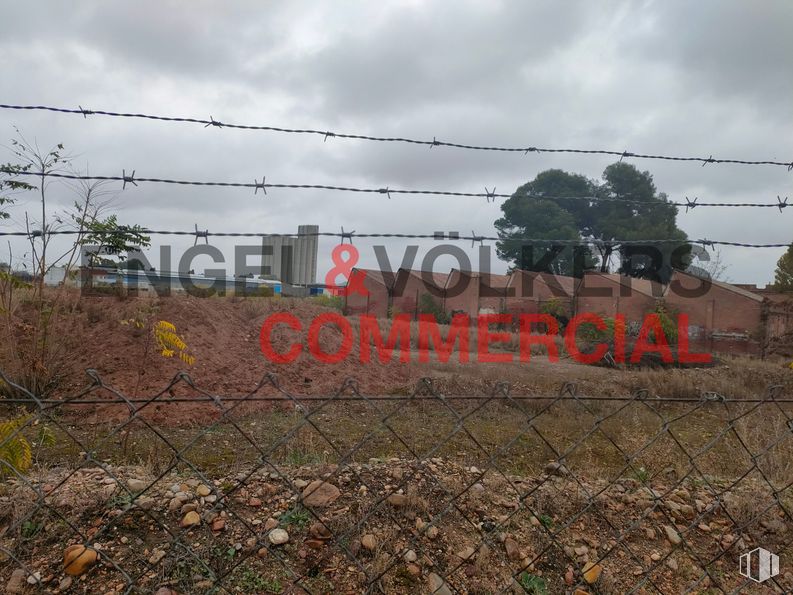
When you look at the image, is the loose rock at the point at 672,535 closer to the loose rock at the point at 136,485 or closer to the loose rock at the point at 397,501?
the loose rock at the point at 397,501

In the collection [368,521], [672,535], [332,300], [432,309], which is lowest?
[432,309]

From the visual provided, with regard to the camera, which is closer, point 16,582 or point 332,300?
point 16,582

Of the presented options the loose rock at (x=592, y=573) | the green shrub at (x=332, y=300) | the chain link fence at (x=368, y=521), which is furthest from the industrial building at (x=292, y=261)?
the green shrub at (x=332, y=300)

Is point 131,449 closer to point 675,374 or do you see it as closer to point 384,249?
point 384,249

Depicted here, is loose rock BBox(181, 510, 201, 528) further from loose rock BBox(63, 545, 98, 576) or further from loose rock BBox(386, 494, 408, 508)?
loose rock BBox(386, 494, 408, 508)

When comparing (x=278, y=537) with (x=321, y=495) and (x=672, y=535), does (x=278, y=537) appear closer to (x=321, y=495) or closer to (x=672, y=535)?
(x=321, y=495)

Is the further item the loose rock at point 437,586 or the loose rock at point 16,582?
the loose rock at point 437,586

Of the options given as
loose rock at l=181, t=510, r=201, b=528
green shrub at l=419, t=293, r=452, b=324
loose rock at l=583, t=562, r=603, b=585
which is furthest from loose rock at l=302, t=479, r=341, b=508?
green shrub at l=419, t=293, r=452, b=324

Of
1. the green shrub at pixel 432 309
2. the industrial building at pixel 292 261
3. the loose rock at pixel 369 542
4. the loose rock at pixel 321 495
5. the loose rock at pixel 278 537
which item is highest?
the industrial building at pixel 292 261

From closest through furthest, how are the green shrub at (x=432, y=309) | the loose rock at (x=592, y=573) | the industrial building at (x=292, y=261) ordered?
the loose rock at (x=592, y=573) < the industrial building at (x=292, y=261) < the green shrub at (x=432, y=309)

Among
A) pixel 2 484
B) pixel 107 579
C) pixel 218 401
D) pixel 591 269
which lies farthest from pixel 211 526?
pixel 591 269

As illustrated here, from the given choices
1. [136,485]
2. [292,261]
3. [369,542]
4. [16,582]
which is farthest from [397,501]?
[292,261]

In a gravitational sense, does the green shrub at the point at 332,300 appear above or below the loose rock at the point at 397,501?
above

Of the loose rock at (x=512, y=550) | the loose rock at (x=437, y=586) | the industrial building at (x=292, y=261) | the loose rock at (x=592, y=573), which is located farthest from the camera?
the industrial building at (x=292, y=261)
